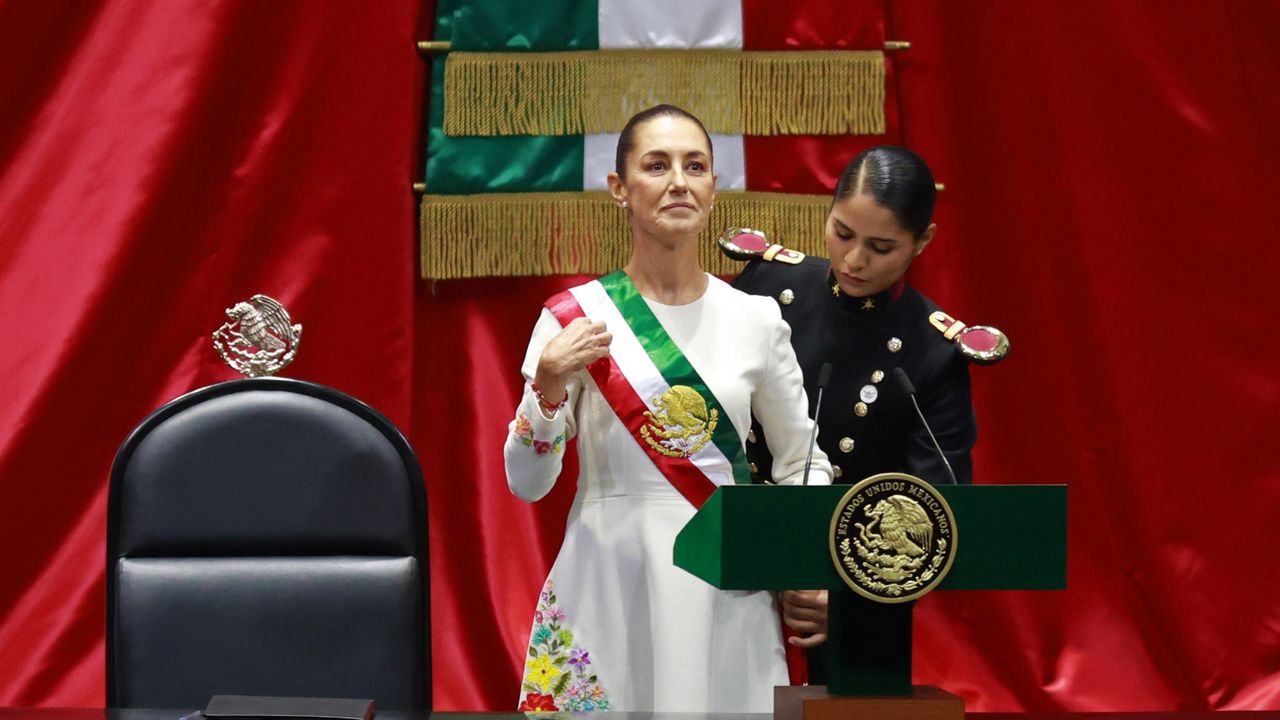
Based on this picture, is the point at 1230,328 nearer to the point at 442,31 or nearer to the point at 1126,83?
the point at 1126,83

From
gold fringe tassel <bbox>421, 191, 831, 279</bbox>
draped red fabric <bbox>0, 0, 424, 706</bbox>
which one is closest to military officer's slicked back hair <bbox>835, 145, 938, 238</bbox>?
gold fringe tassel <bbox>421, 191, 831, 279</bbox>

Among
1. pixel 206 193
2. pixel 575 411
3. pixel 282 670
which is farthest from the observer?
pixel 206 193

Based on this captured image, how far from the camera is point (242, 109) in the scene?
9.06 ft

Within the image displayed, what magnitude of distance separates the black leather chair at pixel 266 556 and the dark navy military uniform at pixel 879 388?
0.55m

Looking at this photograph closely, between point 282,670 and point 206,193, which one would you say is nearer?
point 282,670

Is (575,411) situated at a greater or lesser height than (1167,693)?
greater

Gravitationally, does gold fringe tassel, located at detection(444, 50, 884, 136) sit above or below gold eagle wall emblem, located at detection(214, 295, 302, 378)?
above

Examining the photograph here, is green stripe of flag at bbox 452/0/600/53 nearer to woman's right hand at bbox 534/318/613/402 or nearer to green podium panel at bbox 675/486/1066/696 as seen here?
woman's right hand at bbox 534/318/613/402

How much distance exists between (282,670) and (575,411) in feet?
1.60

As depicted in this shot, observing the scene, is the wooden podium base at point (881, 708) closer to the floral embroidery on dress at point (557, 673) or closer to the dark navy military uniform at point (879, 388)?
the floral embroidery on dress at point (557, 673)

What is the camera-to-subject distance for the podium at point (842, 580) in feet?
3.64

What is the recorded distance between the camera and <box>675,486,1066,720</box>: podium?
111 cm

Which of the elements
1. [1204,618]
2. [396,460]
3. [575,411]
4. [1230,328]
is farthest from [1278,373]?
[396,460]

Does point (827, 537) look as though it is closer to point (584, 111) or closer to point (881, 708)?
point (881, 708)
